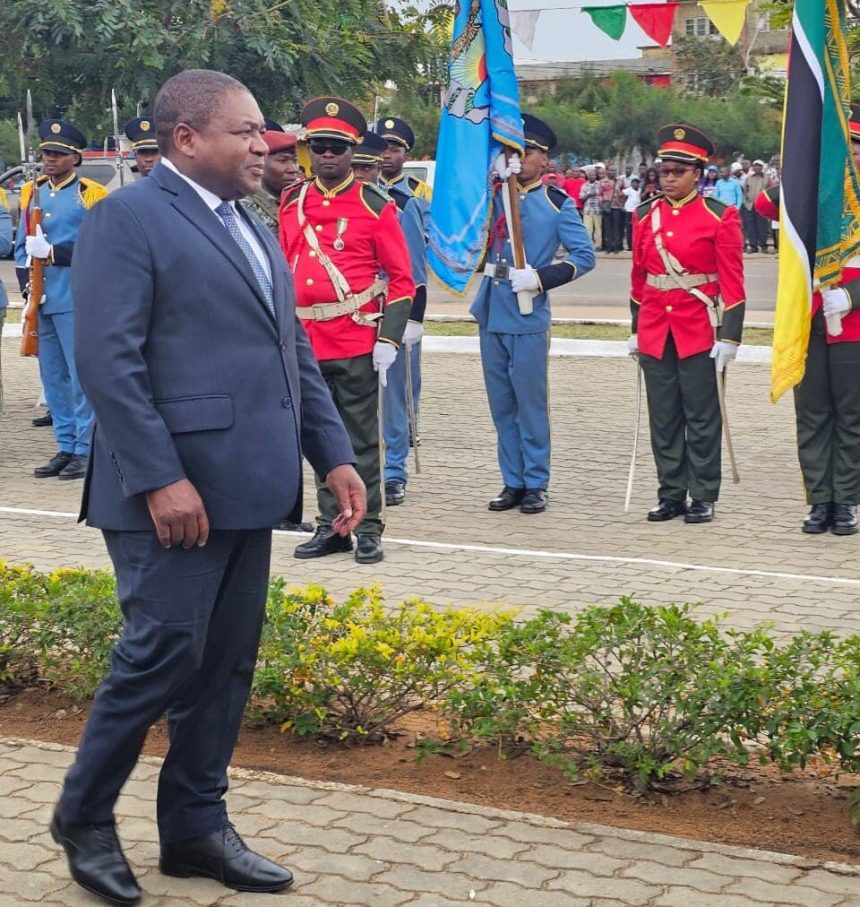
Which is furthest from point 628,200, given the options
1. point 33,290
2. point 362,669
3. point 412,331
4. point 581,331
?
point 362,669

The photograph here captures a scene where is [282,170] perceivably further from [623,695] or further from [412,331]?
[623,695]

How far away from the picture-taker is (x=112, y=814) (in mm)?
3912

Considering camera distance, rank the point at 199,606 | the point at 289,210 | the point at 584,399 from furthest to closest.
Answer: the point at 584,399, the point at 289,210, the point at 199,606

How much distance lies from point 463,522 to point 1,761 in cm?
411

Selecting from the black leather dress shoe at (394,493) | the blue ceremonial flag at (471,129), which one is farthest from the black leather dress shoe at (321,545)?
the blue ceremonial flag at (471,129)

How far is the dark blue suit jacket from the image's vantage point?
3.63 metres

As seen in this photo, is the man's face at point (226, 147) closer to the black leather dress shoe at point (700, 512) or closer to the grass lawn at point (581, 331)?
the black leather dress shoe at point (700, 512)

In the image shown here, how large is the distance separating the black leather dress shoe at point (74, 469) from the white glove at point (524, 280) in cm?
299

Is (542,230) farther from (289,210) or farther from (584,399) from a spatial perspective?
(584,399)

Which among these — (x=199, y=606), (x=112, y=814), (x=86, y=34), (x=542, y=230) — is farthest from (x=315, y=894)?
(x=86, y=34)

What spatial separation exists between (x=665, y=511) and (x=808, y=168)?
230 cm

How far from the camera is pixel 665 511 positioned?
8.68m

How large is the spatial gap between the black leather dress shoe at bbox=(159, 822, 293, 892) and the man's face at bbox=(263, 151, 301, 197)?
16.7 feet

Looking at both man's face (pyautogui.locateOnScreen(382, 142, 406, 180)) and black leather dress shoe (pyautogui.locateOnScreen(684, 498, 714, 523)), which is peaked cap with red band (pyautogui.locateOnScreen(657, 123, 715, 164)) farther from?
man's face (pyautogui.locateOnScreen(382, 142, 406, 180))
